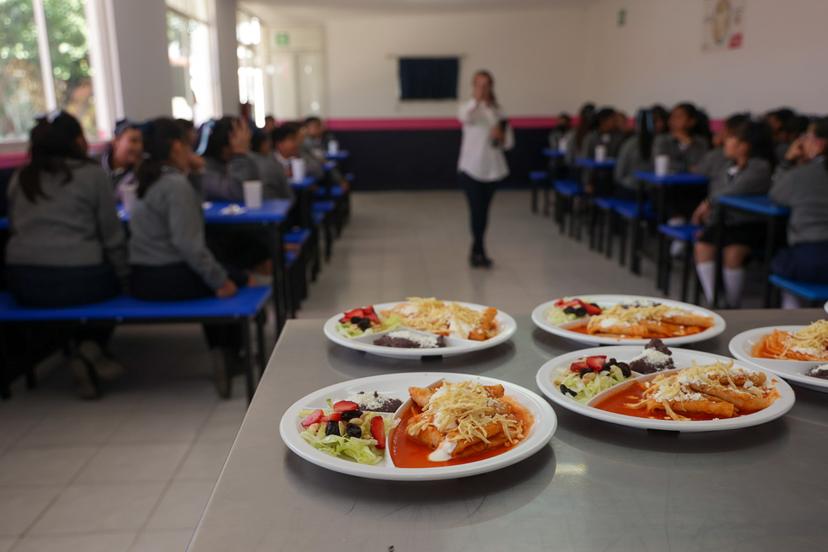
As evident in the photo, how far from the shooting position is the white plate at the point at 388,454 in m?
0.81

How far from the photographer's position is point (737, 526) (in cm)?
74

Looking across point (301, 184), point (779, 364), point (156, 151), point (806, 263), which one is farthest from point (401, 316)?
point (301, 184)

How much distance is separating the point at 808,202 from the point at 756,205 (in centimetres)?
28

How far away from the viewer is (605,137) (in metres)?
7.08

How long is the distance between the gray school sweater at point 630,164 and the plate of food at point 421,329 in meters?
4.82

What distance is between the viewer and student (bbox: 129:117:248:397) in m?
3.02

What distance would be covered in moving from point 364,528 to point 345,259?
548 cm

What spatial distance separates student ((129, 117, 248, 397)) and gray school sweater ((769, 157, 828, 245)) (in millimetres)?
2559

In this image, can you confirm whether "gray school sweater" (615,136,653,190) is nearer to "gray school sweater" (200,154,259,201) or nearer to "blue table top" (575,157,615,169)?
"blue table top" (575,157,615,169)

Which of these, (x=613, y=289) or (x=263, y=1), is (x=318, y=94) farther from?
(x=613, y=289)

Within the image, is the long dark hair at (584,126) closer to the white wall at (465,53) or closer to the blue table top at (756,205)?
the blue table top at (756,205)

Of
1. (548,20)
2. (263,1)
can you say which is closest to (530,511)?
(263,1)

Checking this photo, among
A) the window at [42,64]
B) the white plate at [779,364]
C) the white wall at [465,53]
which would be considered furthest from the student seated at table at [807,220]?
the white wall at [465,53]

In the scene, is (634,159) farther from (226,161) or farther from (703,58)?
(226,161)
